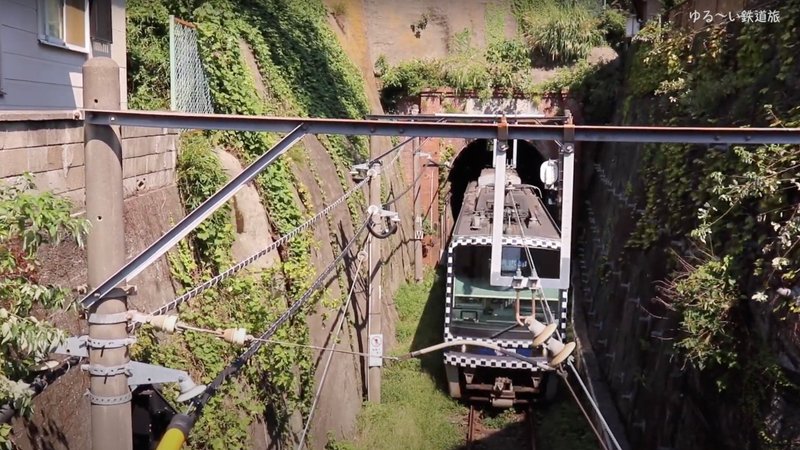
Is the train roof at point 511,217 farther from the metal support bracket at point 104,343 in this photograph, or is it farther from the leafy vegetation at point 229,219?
the metal support bracket at point 104,343

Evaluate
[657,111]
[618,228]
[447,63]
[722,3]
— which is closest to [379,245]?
[618,228]

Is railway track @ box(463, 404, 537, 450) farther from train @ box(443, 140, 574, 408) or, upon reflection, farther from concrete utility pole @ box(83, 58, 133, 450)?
concrete utility pole @ box(83, 58, 133, 450)

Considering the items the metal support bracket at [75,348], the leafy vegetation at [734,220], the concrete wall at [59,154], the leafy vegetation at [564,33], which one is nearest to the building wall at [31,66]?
the concrete wall at [59,154]

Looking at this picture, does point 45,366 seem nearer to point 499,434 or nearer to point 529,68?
point 499,434

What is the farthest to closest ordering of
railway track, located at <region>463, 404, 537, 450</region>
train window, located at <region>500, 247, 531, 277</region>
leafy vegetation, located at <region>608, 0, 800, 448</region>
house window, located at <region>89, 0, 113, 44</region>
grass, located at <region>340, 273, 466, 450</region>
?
train window, located at <region>500, 247, 531, 277</region>, railway track, located at <region>463, 404, 537, 450</region>, grass, located at <region>340, 273, 466, 450</region>, house window, located at <region>89, 0, 113, 44</region>, leafy vegetation, located at <region>608, 0, 800, 448</region>

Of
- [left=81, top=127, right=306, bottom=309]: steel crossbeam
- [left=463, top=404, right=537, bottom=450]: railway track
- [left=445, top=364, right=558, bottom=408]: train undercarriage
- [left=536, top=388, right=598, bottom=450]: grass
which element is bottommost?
[left=463, top=404, right=537, bottom=450]: railway track

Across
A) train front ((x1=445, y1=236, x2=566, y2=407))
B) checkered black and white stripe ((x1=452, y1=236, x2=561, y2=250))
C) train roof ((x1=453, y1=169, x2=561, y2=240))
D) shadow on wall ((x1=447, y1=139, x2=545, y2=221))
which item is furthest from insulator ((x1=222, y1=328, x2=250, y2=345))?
shadow on wall ((x1=447, y1=139, x2=545, y2=221))
